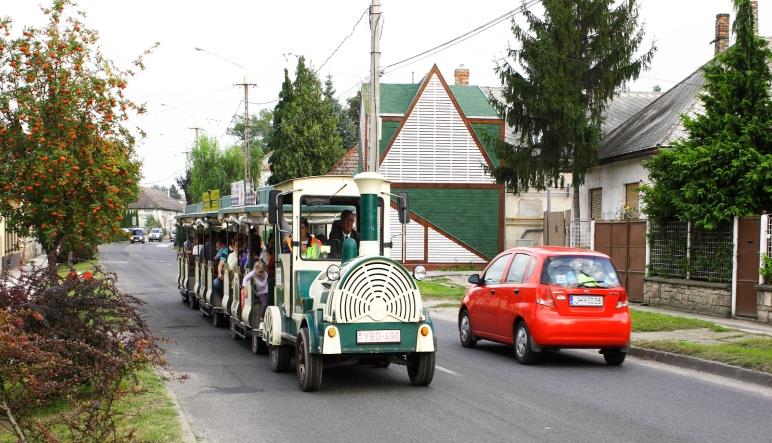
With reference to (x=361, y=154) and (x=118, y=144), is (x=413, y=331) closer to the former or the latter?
(x=118, y=144)

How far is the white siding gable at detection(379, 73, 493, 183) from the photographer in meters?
39.6

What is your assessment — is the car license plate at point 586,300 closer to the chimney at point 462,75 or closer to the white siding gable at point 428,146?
the white siding gable at point 428,146

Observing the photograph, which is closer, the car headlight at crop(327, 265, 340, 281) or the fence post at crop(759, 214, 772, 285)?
the car headlight at crop(327, 265, 340, 281)

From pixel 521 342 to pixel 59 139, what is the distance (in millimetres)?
8399

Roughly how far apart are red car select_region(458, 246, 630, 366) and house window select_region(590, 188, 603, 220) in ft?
63.0

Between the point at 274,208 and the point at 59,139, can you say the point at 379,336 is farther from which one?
the point at 59,139

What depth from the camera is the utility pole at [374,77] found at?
20625mm

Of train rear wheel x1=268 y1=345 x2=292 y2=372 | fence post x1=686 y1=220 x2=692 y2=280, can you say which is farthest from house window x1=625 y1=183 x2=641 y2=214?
train rear wheel x1=268 y1=345 x2=292 y2=372

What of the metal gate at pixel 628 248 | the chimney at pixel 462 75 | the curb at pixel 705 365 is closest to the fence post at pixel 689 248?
the metal gate at pixel 628 248

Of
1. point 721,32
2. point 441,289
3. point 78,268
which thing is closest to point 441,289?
point 441,289

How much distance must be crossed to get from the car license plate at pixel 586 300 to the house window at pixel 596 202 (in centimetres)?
1950

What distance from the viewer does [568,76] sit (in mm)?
30219

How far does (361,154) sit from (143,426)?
35231 millimetres

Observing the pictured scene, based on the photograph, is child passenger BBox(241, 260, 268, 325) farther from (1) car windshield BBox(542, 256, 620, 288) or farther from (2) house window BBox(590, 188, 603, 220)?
(2) house window BBox(590, 188, 603, 220)
